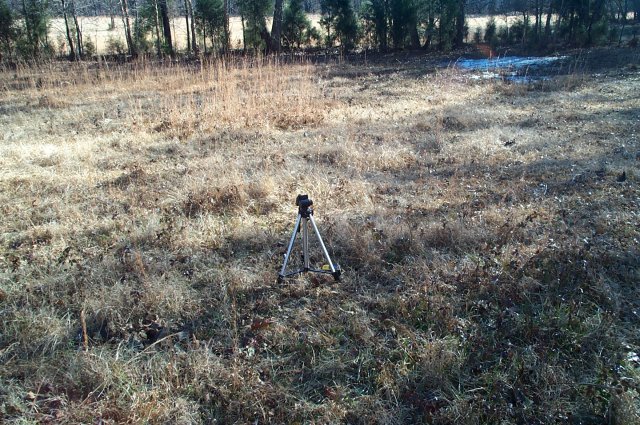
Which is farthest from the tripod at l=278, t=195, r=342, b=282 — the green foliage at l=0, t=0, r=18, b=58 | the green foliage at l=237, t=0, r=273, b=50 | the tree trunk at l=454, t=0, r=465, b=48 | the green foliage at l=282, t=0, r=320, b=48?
the tree trunk at l=454, t=0, r=465, b=48

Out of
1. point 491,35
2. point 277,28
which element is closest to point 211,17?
point 277,28

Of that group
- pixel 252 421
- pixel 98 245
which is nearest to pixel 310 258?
pixel 252 421

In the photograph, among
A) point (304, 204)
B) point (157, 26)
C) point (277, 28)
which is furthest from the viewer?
point (277, 28)

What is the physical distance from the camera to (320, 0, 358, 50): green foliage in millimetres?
18438

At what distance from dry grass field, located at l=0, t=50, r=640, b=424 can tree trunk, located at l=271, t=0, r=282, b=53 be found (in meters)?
11.7

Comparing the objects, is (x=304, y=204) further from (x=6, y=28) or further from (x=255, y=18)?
(x=6, y=28)

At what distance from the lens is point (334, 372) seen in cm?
265

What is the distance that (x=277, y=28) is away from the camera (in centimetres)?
1786

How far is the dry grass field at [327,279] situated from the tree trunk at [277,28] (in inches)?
462

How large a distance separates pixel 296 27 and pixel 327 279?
57.6ft

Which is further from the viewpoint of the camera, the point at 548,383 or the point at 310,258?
the point at 310,258

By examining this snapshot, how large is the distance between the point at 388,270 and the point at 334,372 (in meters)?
1.14

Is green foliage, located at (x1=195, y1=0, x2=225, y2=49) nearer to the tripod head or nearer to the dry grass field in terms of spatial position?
the dry grass field

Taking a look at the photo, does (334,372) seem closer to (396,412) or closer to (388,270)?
(396,412)
